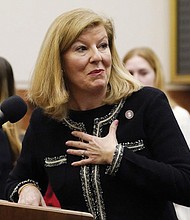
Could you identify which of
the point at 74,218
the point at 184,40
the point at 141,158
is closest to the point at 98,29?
the point at 141,158

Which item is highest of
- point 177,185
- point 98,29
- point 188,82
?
point 98,29

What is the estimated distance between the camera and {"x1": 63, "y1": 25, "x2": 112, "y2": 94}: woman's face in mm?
2258

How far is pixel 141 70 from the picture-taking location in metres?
4.02

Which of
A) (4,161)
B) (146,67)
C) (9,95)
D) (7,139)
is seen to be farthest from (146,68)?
(4,161)

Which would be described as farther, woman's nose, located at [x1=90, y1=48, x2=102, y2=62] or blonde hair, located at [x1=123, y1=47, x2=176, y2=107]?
blonde hair, located at [x1=123, y1=47, x2=176, y2=107]

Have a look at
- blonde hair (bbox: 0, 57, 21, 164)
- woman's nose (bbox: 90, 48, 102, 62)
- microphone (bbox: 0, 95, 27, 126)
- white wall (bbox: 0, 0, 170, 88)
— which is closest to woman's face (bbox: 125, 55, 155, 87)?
blonde hair (bbox: 0, 57, 21, 164)

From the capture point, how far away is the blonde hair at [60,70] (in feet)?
7.48

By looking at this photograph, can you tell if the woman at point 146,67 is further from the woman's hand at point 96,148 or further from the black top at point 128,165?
the woman's hand at point 96,148

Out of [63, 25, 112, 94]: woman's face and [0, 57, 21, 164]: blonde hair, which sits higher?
[63, 25, 112, 94]: woman's face

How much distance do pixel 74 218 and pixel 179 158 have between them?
48 cm

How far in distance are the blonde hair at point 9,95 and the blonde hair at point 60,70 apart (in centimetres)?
81

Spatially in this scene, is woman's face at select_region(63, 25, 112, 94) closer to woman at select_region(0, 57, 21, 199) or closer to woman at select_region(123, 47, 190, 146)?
woman at select_region(0, 57, 21, 199)

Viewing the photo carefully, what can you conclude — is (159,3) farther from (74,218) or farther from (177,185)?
(74,218)

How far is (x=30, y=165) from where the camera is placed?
240cm
